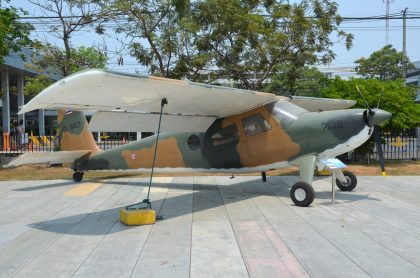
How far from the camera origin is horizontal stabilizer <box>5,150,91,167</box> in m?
10.3

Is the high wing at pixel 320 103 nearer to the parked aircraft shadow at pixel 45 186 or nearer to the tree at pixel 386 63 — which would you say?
the parked aircraft shadow at pixel 45 186

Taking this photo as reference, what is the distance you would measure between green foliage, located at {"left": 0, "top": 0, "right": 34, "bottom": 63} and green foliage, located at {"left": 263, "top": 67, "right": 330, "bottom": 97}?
12.4 meters

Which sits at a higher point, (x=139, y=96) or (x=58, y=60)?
(x=58, y=60)

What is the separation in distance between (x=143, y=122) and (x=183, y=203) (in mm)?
2198

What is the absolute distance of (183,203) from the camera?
361 inches

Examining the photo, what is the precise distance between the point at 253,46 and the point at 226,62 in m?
1.46

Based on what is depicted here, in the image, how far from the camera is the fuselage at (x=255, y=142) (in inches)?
347

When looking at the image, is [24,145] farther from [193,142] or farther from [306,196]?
[306,196]

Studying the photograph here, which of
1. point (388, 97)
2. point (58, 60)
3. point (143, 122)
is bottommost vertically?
point (143, 122)

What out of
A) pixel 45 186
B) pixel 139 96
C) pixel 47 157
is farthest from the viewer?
pixel 45 186

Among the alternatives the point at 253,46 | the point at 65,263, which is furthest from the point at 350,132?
the point at 253,46

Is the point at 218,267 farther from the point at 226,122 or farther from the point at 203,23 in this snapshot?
the point at 203,23

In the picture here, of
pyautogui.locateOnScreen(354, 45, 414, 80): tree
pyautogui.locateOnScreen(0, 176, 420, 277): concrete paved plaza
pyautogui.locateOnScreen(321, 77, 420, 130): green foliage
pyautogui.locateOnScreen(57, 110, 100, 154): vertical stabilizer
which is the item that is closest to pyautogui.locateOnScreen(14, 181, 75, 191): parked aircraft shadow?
pyautogui.locateOnScreen(0, 176, 420, 277): concrete paved plaza

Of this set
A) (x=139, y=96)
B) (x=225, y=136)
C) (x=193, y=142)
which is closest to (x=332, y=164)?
(x=225, y=136)
